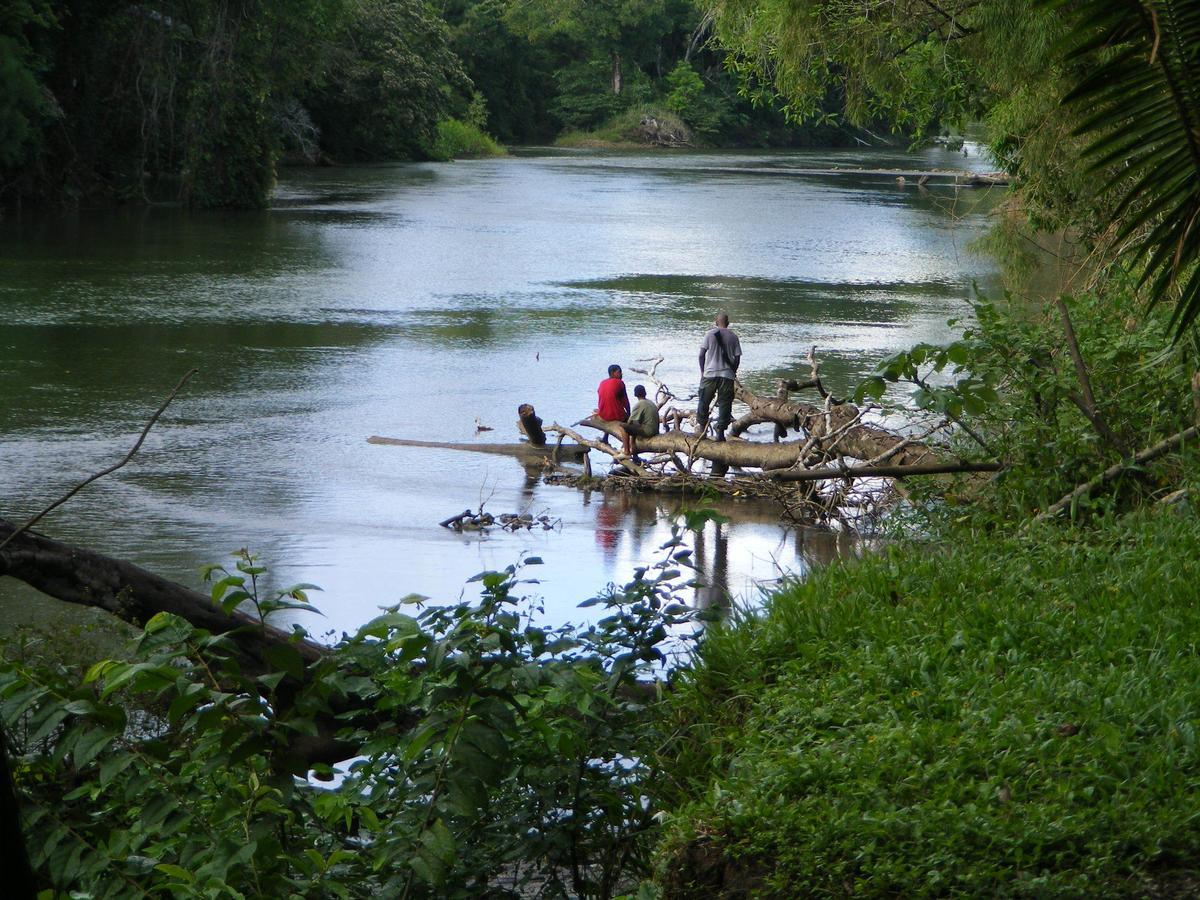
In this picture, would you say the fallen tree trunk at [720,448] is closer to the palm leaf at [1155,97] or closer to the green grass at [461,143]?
the palm leaf at [1155,97]

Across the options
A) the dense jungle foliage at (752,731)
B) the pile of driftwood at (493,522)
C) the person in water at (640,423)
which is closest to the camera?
the dense jungle foliage at (752,731)

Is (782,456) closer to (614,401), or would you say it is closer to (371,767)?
(614,401)

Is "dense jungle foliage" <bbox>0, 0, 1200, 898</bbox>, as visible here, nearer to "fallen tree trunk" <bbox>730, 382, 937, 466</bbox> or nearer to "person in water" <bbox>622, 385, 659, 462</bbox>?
"fallen tree trunk" <bbox>730, 382, 937, 466</bbox>

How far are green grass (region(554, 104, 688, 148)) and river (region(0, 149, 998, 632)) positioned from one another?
44679mm

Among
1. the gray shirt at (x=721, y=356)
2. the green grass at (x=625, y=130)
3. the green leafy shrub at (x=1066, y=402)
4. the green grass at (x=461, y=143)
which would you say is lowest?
the gray shirt at (x=721, y=356)

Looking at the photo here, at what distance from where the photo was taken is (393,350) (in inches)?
923

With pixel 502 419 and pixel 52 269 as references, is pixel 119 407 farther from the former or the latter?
pixel 52 269

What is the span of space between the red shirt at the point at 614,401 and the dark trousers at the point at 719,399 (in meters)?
0.83

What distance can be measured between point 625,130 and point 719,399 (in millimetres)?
80910

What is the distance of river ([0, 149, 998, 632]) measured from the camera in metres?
12.6

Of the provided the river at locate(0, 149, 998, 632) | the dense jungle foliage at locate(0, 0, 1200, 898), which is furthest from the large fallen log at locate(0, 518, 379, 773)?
the river at locate(0, 149, 998, 632)

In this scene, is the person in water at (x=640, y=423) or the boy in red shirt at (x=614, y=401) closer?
the person in water at (x=640, y=423)

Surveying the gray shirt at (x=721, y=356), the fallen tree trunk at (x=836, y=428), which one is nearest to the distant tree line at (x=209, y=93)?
the gray shirt at (x=721, y=356)

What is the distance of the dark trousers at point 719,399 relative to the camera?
1581 centimetres
